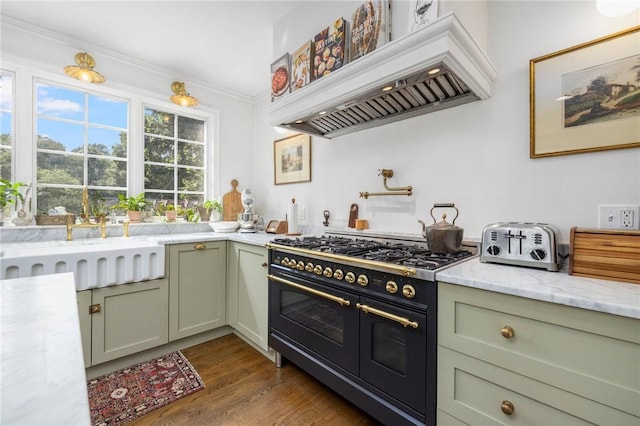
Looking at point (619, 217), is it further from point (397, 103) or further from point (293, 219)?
point (293, 219)

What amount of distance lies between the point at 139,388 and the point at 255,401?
78 centimetres

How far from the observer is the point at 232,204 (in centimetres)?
335

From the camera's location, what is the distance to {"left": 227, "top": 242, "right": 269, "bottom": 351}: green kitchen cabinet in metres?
2.17

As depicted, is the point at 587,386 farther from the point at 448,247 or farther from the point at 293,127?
the point at 293,127

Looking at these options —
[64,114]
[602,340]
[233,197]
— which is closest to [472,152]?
[602,340]

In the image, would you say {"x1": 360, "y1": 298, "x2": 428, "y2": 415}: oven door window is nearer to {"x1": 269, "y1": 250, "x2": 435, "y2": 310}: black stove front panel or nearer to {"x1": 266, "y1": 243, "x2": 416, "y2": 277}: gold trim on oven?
{"x1": 269, "y1": 250, "x2": 435, "y2": 310}: black stove front panel

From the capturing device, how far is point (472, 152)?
1721 mm

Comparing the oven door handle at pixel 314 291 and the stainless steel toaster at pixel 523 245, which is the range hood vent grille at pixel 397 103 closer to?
the stainless steel toaster at pixel 523 245

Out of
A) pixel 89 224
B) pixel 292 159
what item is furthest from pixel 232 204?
pixel 89 224

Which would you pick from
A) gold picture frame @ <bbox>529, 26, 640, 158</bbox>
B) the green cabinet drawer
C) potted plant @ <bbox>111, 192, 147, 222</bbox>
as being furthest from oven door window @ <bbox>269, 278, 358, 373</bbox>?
potted plant @ <bbox>111, 192, 147, 222</bbox>

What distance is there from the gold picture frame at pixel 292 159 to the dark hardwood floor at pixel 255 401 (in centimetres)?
168

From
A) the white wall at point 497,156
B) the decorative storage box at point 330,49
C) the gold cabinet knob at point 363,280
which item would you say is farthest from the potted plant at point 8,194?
the gold cabinet knob at point 363,280

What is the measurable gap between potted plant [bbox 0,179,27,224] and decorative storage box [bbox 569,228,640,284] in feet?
11.3

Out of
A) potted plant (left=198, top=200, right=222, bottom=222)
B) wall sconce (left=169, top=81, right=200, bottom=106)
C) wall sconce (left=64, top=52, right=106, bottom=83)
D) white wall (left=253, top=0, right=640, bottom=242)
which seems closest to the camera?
white wall (left=253, top=0, right=640, bottom=242)
